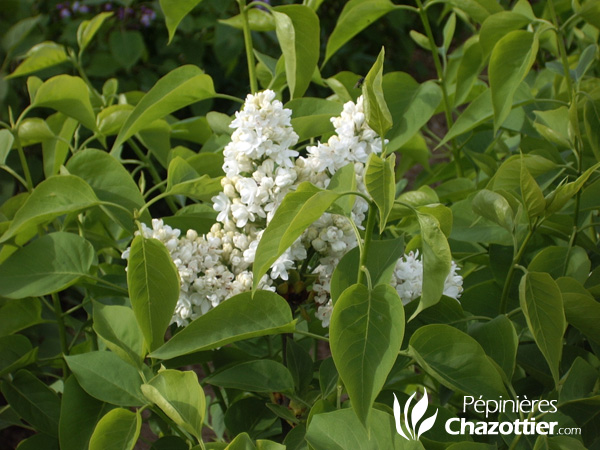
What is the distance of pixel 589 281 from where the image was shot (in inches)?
36.1

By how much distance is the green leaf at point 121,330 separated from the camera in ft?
2.74

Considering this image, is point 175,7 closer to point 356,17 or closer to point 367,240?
Answer: point 356,17

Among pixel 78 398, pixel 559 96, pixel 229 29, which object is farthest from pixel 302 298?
pixel 229 29

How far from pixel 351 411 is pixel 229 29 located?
8.73ft

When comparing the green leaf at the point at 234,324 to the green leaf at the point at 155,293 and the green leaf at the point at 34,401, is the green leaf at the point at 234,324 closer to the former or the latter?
the green leaf at the point at 155,293

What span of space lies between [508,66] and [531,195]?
280 mm

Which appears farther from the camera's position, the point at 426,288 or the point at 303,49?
the point at 303,49

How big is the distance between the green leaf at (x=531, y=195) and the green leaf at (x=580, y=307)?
0.08m

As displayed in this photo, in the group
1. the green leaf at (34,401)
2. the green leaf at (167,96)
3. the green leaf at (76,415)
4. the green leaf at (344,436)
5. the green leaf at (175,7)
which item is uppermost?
the green leaf at (175,7)

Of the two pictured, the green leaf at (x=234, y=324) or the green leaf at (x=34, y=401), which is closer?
the green leaf at (x=234, y=324)

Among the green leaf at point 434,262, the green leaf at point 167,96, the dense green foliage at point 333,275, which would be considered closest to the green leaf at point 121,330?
the dense green foliage at point 333,275

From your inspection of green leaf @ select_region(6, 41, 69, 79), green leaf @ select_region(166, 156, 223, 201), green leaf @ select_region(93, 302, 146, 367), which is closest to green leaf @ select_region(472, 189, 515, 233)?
green leaf @ select_region(166, 156, 223, 201)

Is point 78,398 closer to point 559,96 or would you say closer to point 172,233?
point 172,233

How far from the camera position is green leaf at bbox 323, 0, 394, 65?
3.64 ft
